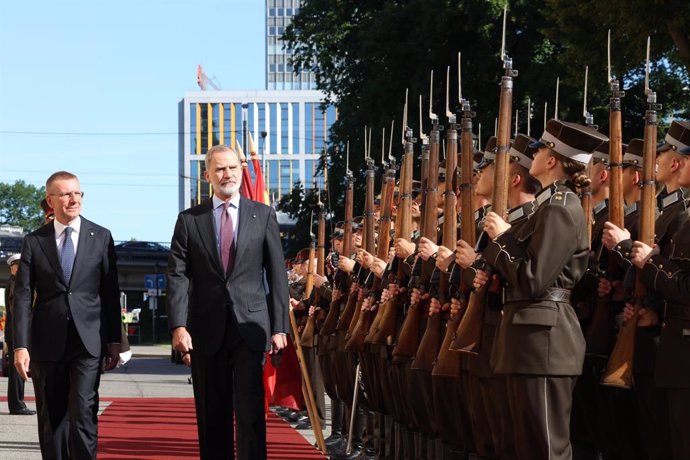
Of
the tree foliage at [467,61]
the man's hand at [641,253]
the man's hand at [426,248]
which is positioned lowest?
the man's hand at [426,248]

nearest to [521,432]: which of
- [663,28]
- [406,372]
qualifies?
[406,372]

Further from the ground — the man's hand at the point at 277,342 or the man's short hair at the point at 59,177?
the man's short hair at the point at 59,177

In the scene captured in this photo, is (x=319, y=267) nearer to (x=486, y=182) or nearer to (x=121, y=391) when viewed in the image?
(x=486, y=182)

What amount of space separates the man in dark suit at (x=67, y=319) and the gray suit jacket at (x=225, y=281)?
101 cm

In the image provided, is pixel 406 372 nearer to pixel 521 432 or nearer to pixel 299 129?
pixel 521 432

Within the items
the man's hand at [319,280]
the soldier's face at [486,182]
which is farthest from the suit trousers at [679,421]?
the man's hand at [319,280]

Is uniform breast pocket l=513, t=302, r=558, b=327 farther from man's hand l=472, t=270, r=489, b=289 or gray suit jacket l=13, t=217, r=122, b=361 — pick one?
gray suit jacket l=13, t=217, r=122, b=361

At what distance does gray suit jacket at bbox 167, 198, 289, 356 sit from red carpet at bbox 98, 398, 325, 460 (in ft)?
10.1

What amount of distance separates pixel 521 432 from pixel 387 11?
2404 centimetres

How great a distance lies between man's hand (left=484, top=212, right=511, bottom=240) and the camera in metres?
7.28

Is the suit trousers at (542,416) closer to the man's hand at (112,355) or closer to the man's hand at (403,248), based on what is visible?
the man's hand at (403,248)

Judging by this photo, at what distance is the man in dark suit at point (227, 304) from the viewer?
8375mm

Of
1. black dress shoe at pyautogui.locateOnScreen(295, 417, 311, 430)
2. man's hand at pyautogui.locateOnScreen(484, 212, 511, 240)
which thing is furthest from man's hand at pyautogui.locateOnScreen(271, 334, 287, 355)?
black dress shoe at pyautogui.locateOnScreen(295, 417, 311, 430)

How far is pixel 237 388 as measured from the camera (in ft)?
27.6
